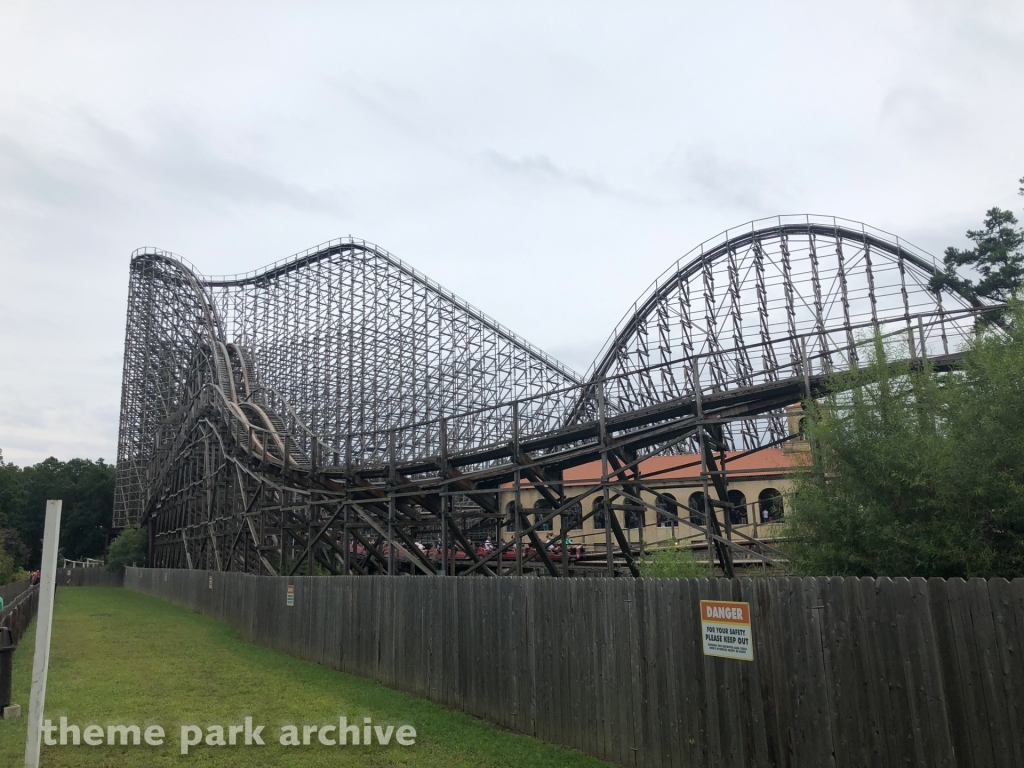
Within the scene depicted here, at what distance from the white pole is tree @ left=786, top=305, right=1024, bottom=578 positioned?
7.11m

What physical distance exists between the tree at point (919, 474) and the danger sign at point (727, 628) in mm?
2948

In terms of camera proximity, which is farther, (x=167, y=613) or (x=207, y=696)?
(x=167, y=613)

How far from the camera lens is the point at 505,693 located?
302 inches

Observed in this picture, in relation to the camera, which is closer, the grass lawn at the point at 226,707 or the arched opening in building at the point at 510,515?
the grass lawn at the point at 226,707

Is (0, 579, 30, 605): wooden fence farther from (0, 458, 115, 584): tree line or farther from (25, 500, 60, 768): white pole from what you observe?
(0, 458, 115, 584): tree line

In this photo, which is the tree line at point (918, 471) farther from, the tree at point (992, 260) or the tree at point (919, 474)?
the tree at point (992, 260)

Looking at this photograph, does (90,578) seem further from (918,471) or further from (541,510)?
(918,471)

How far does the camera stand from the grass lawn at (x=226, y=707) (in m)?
6.46

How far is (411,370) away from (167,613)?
43.7ft

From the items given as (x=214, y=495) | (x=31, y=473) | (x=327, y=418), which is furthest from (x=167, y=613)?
(x=31, y=473)

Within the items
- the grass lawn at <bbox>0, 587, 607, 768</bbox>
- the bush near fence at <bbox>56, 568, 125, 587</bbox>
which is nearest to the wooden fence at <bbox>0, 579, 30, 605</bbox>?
the grass lawn at <bbox>0, 587, 607, 768</bbox>

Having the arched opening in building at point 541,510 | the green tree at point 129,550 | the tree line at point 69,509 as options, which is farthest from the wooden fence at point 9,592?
the tree line at point 69,509

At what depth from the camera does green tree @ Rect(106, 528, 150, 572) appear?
39094 mm

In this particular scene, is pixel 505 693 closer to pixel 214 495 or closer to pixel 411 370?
pixel 214 495
